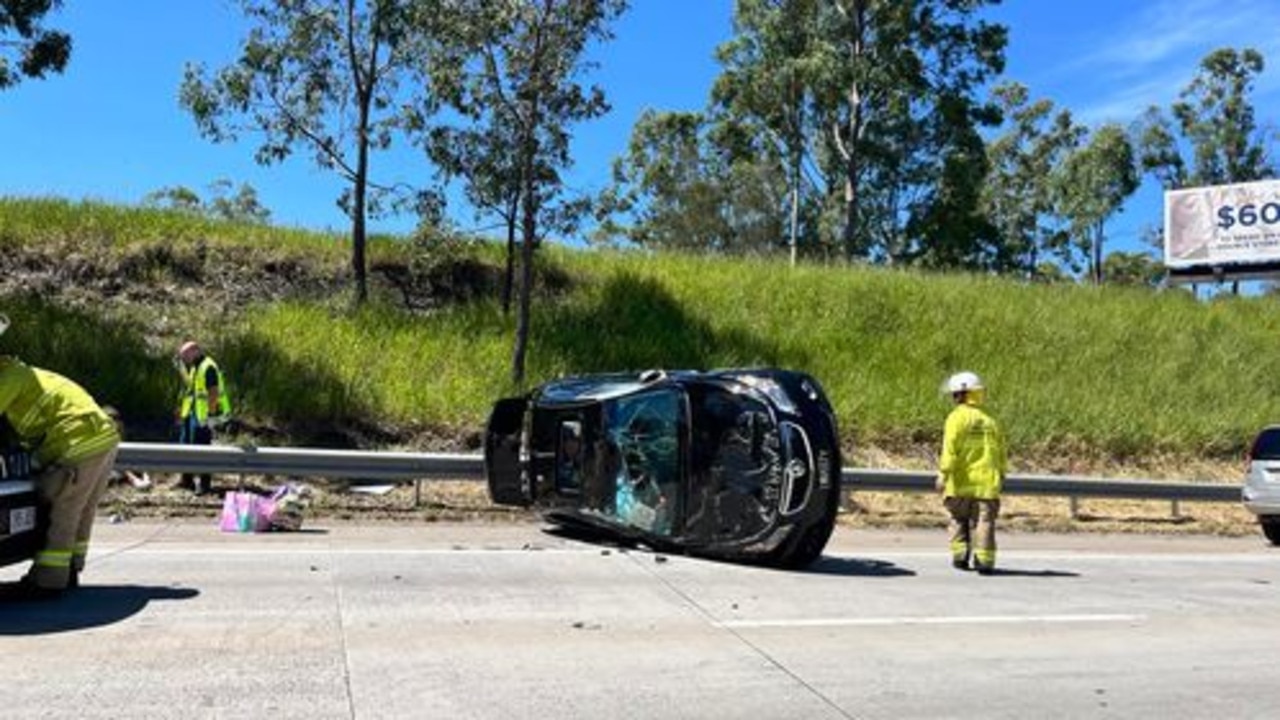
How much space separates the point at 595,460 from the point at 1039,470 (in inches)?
433

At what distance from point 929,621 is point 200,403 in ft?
30.4

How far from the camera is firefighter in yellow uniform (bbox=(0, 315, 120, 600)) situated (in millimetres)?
A: 7422

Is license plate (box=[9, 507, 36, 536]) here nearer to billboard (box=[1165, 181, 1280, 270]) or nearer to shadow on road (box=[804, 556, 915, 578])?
shadow on road (box=[804, 556, 915, 578])

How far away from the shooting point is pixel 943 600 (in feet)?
30.1

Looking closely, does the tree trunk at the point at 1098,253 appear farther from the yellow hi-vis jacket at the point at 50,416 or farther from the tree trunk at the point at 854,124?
the yellow hi-vis jacket at the point at 50,416

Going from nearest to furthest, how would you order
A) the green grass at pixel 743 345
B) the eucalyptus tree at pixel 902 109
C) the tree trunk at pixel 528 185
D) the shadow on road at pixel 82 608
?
the shadow on road at pixel 82 608, the tree trunk at pixel 528 185, the green grass at pixel 743 345, the eucalyptus tree at pixel 902 109

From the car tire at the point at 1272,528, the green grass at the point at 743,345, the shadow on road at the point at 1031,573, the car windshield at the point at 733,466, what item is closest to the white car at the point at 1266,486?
the car tire at the point at 1272,528

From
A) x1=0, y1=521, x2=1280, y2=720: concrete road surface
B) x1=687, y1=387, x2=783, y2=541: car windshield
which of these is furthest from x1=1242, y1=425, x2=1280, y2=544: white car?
x1=687, y1=387, x2=783, y2=541: car windshield

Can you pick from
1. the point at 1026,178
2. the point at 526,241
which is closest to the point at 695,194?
the point at 1026,178

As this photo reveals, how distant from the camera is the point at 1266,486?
52.7 ft

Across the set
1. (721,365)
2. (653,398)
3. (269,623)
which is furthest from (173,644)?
(721,365)

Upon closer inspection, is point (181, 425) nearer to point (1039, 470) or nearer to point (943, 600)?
point (943, 600)

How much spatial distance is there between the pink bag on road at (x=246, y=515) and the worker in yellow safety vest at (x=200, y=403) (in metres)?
2.50

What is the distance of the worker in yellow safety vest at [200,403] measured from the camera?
559 inches
